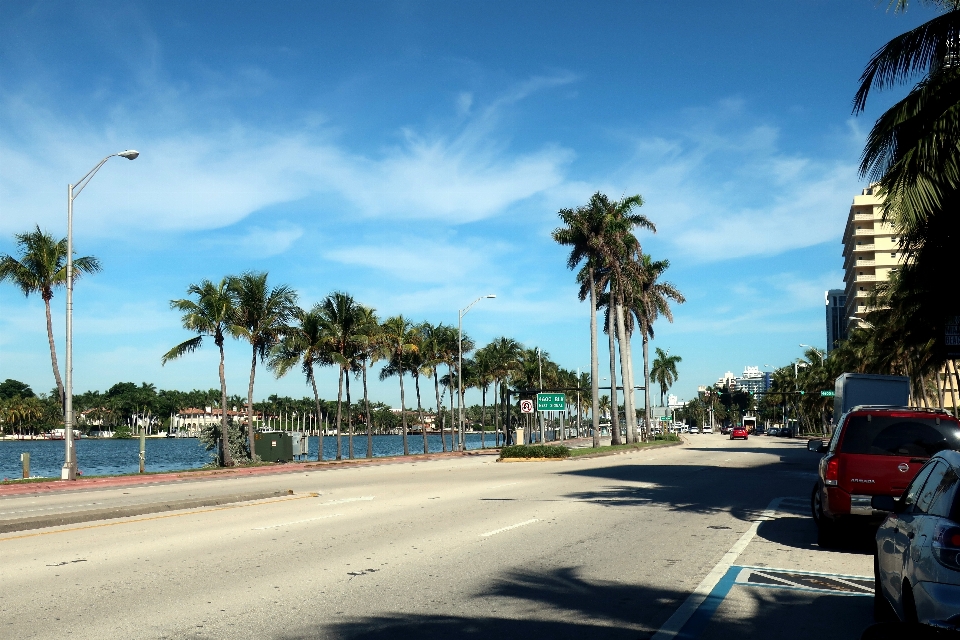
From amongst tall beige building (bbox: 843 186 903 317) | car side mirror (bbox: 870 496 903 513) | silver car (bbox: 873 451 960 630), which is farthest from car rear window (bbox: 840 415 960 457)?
tall beige building (bbox: 843 186 903 317)

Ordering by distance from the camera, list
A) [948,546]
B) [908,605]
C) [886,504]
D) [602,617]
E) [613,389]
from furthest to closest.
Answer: [613,389] → [602,617] → [886,504] → [908,605] → [948,546]

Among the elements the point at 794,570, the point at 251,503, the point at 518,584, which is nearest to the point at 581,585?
the point at 518,584

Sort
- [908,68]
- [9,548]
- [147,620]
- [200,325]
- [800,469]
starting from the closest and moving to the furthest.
A: [147,620] < [9,548] < [908,68] < [800,469] < [200,325]

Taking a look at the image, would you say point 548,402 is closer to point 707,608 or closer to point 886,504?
point 707,608

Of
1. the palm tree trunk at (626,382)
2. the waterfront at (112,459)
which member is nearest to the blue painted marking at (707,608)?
the waterfront at (112,459)

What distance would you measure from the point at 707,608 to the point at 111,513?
12.2 metres

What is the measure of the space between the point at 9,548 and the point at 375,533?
5.10 metres

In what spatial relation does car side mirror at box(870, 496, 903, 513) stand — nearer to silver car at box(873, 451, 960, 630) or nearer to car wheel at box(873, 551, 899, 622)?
silver car at box(873, 451, 960, 630)

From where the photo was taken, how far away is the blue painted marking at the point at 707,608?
739 cm

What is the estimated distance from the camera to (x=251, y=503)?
66.2 ft

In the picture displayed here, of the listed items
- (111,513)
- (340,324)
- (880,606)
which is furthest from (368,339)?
(880,606)

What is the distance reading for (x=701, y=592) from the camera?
9109 mm

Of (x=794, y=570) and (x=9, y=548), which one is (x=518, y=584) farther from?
(x=9, y=548)

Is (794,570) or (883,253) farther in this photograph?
(883,253)
